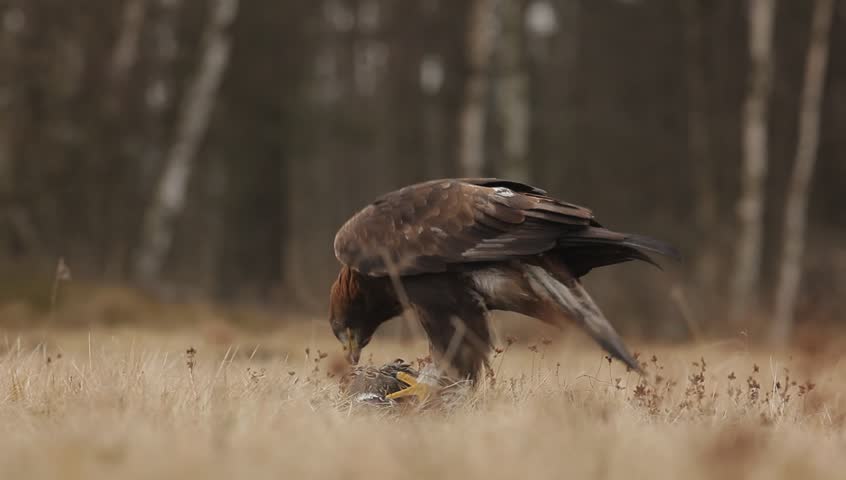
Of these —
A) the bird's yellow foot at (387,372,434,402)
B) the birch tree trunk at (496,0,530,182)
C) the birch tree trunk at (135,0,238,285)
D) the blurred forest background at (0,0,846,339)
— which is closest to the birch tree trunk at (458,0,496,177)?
the blurred forest background at (0,0,846,339)

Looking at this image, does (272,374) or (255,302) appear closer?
(272,374)

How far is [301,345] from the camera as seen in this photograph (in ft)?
30.1

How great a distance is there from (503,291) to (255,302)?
11152mm

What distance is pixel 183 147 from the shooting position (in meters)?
14.1

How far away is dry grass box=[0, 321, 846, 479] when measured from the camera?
2.52m

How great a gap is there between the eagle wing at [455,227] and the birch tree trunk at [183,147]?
971 cm

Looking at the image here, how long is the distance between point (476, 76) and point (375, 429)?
31.3 feet

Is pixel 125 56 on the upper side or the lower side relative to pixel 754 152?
upper

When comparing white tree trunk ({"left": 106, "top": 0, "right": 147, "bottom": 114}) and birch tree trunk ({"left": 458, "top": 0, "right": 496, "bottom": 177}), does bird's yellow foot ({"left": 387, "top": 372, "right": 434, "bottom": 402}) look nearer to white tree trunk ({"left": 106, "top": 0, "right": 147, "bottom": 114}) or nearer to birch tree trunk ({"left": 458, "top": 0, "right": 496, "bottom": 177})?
birch tree trunk ({"left": 458, "top": 0, "right": 496, "bottom": 177})

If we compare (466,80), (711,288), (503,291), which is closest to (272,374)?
(503,291)

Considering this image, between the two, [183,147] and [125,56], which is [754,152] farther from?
[125,56]

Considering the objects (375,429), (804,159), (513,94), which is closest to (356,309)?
(375,429)

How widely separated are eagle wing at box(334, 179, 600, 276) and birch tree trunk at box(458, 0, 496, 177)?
7.58 meters

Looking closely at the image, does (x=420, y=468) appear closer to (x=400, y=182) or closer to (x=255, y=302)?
(x=255, y=302)
